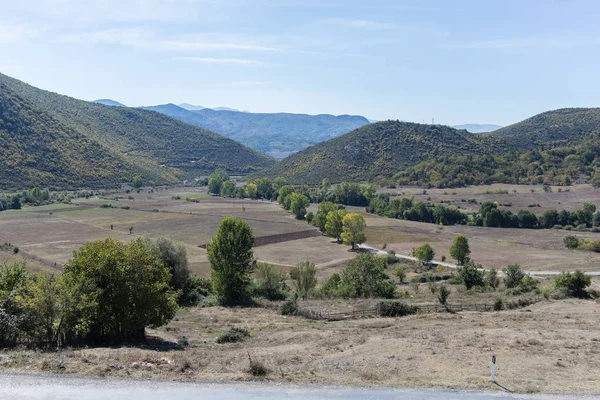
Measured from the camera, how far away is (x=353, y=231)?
273ft

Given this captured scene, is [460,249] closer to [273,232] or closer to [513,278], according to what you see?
[513,278]

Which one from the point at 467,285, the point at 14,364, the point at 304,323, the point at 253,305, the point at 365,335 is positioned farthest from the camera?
the point at 467,285

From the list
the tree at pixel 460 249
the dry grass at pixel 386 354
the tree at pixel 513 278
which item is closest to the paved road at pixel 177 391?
the dry grass at pixel 386 354

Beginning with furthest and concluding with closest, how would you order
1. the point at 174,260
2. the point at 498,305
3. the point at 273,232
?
the point at 273,232
the point at 174,260
the point at 498,305

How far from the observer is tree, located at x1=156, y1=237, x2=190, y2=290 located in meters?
43.9

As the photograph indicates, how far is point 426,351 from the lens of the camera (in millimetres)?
21328

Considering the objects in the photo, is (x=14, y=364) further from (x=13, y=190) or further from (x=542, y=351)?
(x=13, y=190)

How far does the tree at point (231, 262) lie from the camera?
143 ft

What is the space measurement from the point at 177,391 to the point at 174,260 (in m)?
29.8

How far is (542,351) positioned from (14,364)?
2146 centimetres

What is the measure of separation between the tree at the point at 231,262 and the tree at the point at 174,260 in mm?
2655

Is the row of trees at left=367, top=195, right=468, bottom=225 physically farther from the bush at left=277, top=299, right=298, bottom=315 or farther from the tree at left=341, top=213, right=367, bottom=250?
the bush at left=277, top=299, right=298, bottom=315

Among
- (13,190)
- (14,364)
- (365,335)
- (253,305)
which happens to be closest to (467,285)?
(253,305)

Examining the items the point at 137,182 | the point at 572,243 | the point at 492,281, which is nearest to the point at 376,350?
the point at 492,281
